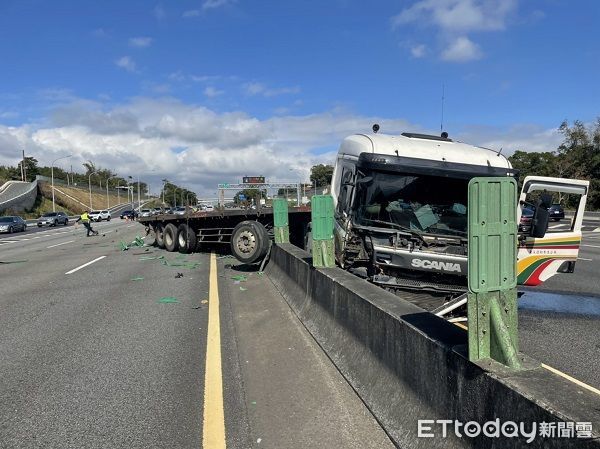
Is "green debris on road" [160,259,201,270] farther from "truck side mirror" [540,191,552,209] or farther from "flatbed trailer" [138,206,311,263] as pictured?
"truck side mirror" [540,191,552,209]

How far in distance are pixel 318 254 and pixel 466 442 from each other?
15.7ft

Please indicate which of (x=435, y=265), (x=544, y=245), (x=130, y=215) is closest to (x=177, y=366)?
(x=435, y=265)

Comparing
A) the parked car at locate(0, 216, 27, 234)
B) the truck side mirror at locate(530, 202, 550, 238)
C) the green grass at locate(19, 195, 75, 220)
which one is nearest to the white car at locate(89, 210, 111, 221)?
the green grass at locate(19, 195, 75, 220)

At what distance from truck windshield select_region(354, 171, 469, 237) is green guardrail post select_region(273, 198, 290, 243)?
4790mm

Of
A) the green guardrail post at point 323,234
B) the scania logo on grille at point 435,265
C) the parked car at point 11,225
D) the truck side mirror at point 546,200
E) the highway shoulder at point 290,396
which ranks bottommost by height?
the highway shoulder at point 290,396

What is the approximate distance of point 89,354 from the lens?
239 inches

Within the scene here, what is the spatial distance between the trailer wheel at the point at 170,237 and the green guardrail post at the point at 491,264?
16.4m

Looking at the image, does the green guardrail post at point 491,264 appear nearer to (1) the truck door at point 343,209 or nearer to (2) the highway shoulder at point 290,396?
(2) the highway shoulder at point 290,396

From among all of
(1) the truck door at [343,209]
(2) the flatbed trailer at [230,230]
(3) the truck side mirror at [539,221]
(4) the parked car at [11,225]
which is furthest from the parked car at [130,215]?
(3) the truck side mirror at [539,221]

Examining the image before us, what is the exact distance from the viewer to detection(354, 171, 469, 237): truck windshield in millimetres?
7207

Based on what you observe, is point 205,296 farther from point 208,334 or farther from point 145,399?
point 145,399

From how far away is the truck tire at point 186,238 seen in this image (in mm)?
17766

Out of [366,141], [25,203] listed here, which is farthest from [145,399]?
[25,203]

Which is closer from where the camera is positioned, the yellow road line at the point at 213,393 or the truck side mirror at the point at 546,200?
the yellow road line at the point at 213,393
